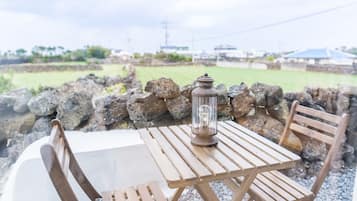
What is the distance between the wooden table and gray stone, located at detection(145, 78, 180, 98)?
33.3 inches

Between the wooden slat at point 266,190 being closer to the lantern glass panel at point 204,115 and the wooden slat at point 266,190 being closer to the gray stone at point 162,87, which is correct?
the lantern glass panel at point 204,115

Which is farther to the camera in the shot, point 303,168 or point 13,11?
point 303,168

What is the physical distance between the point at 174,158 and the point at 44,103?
58.3 inches

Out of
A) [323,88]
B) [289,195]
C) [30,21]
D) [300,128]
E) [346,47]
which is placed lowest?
[289,195]

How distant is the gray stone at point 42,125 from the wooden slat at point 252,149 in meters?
1.43

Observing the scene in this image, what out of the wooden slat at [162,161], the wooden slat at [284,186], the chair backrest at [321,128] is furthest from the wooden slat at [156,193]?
the chair backrest at [321,128]

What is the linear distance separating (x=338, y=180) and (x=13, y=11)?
288 cm

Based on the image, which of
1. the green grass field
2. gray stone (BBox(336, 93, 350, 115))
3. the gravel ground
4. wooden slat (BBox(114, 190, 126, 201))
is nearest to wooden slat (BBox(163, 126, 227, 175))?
wooden slat (BBox(114, 190, 126, 201))

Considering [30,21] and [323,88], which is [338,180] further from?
[30,21]

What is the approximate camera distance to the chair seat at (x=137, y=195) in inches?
56.1

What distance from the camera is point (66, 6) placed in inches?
79.4

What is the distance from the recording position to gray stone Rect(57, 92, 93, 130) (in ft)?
7.47

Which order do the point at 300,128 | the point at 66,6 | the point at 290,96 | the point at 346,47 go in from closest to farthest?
the point at 300,128 → the point at 66,6 → the point at 346,47 → the point at 290,96

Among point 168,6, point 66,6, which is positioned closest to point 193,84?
point 168,6
